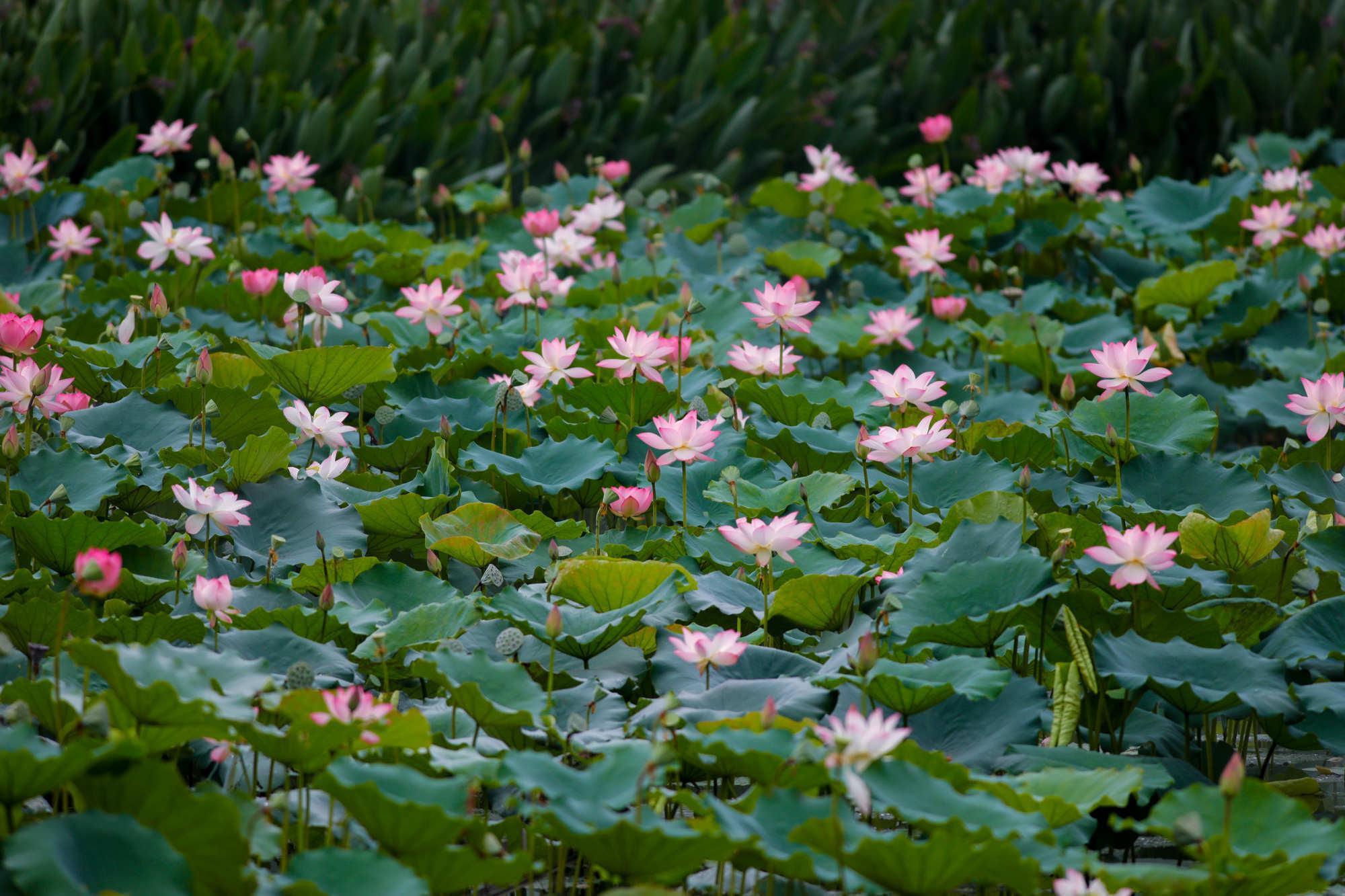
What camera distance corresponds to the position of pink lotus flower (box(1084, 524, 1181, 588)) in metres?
1.64

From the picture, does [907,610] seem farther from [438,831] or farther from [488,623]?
[438,831]

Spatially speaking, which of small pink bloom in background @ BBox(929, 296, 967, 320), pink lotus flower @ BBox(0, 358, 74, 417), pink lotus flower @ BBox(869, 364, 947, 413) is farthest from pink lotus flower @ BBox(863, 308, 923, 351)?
pink lotus flower @ BBox(0, 358, 74, 417)

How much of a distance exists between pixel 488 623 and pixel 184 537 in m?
0.53

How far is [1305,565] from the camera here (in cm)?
197

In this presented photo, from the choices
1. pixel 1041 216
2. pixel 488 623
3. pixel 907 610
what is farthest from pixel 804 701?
pixel 1041 216

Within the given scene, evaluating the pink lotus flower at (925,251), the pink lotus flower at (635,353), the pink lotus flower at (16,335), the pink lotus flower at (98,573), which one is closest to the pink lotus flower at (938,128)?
the pink lotus flower at (925,251)

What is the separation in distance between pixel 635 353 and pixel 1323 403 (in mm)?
1191

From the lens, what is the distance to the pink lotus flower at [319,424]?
224cm

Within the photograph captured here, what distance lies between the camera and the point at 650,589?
1.89 m

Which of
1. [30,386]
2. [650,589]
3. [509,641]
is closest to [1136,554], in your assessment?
[650,589]

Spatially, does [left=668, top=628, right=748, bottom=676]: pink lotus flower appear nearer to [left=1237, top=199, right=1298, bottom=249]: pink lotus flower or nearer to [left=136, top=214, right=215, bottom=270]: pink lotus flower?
[left=136, top=214, right=215, bottom=270]: pink lotus flower

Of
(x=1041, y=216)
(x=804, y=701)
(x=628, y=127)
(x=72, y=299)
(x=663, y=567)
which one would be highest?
(x=628, y=127)

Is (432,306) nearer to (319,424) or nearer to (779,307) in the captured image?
(319,424)

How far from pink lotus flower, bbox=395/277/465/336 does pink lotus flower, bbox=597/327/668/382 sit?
1.91ft
